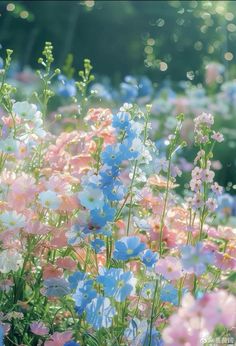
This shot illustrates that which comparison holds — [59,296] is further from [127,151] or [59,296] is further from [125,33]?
[125,33]

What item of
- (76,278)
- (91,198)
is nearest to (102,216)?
(91,198)

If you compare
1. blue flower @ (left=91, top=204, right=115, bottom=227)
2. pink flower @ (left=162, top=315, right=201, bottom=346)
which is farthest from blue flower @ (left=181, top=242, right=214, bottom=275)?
blue flower @ (left=91, top=204, right=115, bottom=227)

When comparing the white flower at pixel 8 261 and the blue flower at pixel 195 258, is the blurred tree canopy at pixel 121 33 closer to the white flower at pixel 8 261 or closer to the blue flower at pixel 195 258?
the white flower at pixel 8 261

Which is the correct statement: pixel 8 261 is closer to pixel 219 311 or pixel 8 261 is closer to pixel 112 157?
pixel 112 157

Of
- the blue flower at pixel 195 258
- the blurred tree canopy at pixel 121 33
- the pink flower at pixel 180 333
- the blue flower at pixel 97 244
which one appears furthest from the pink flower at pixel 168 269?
the blurred tree canopy at pixel 121 33

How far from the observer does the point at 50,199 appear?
1.80 metres

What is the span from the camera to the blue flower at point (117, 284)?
1.57 m

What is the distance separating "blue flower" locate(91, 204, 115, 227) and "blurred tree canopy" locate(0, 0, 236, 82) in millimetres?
13886

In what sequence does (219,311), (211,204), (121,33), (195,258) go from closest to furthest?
(219,311) < (195,258) < (211,204) < (121,33)

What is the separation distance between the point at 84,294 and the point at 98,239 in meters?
0.14

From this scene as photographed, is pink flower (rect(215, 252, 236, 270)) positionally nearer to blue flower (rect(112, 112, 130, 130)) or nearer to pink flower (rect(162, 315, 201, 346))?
blue flower (rect(112, 112, 130, 130))

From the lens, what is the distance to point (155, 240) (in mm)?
2029

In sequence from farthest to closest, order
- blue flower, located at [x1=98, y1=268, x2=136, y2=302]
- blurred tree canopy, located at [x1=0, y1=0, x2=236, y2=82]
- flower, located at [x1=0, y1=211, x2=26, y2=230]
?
blurred tree canopy, located at [x1=0, y1=0, x2=236, y2=82], flower, located at [x1=0, y1=211, x2=26, y2=230], blue flower, located at [x1=98, y1=268, x2=136, y2=302]

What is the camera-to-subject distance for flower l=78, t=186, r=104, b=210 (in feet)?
5.61
